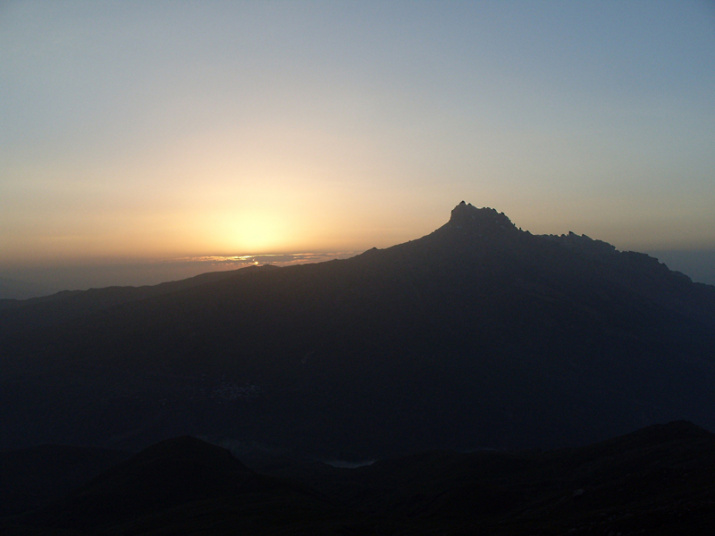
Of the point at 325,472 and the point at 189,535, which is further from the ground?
the point at 189,535

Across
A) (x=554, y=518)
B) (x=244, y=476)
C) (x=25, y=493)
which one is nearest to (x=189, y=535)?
(x=244, y=476)

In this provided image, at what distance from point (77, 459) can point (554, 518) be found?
158 m

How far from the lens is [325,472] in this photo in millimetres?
182125

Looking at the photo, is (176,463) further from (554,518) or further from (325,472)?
(554,518)

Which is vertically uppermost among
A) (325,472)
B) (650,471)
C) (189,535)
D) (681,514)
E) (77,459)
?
(681,514)

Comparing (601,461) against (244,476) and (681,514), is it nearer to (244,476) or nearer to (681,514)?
(681,514)

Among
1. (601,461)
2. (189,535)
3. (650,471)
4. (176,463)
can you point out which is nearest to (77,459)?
(176,463)

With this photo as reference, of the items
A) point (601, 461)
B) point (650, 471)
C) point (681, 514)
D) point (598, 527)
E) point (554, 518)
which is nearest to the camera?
point (681, 514)

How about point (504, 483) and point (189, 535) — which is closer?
point (189, 535)

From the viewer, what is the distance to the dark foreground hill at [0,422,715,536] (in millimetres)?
67312

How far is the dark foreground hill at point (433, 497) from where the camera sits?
67312 mm

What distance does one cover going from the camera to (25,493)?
15238cm

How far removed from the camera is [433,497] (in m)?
119

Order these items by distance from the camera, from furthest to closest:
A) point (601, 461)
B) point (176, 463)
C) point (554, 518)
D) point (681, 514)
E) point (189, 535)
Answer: point (176, 463)
point (601, 461)
point (189, 535)
point (554, 518)
point (681, 514)
